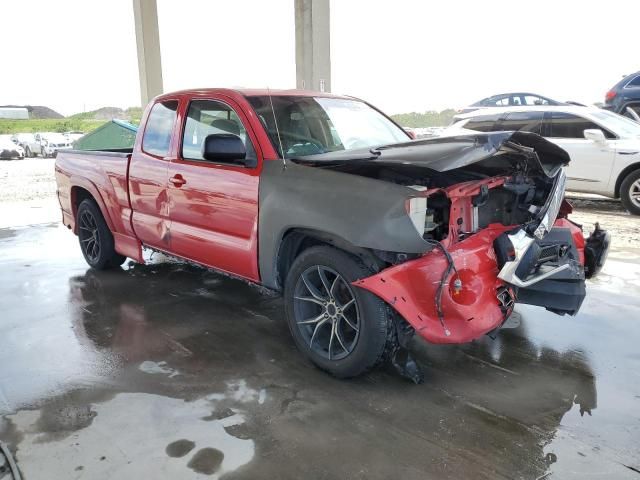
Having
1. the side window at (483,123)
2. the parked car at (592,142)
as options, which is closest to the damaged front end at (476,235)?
the parked car at (592,142)

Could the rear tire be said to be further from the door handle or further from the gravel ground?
the gravel ground

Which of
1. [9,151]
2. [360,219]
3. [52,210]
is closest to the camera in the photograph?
[360,219]

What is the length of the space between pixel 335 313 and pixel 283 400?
606 millimetres

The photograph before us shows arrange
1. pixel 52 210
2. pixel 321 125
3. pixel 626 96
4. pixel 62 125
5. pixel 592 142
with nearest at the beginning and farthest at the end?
pixel 321 125 < pixel 592 142 < pixel 52 210 < pixel 626 96 < pixel 62 125

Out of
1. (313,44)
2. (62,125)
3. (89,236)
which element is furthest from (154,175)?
(62,125)

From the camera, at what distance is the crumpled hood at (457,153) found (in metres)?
2.95

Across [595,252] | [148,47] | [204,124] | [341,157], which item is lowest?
[595,252]

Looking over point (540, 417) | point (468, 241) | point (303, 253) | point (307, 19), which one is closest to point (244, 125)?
point (303, 253)

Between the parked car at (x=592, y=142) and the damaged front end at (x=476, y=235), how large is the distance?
211 inches

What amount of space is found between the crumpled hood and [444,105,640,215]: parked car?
5.34m

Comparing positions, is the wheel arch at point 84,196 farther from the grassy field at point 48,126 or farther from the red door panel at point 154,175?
the grassy field at point 48,126

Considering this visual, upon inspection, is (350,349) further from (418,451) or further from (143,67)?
(143,67)

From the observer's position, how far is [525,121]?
9453mm

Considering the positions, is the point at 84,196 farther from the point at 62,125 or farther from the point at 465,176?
the point at 62,125
